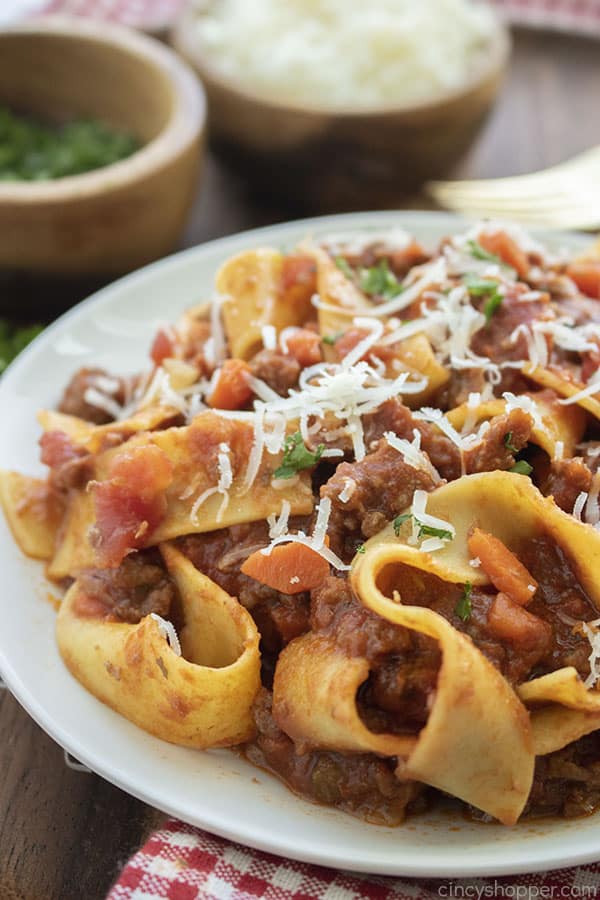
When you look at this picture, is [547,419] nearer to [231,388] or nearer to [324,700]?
[231,388]

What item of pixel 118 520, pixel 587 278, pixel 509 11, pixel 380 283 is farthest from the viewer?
pixel 509 11

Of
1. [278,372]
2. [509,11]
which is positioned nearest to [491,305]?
[278,372]

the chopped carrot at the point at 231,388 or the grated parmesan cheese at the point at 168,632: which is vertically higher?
the chopped carrot at the point at 231,388

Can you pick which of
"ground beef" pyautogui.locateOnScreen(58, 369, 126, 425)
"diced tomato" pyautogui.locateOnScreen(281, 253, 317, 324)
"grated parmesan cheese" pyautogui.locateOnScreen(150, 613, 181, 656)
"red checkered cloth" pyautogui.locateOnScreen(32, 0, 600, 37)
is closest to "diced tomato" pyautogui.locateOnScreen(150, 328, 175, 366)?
"ground beef" pyautogui.locateOnScreen(58, 369, 126, 425)

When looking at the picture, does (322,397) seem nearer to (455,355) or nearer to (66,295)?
(455,355)

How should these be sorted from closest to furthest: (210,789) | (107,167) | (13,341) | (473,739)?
1. (473,739)
2. (210,789)
3. (13,341)
4. (107,167)

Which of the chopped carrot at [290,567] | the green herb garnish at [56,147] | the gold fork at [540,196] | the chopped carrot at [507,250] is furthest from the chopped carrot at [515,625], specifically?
the green herb garnish at [56,147]

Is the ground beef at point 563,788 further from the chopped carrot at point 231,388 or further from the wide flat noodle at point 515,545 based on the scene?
the chopped carrot at point 231,388
